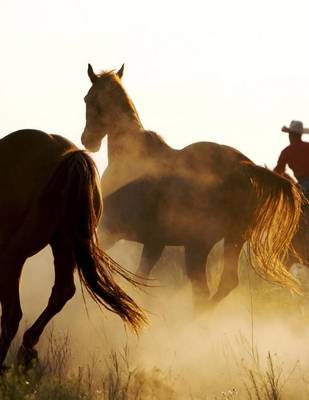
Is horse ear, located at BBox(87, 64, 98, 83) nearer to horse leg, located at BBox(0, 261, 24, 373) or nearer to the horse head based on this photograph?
the horse head

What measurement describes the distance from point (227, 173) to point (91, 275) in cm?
349

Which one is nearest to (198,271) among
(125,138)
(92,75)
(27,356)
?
(125,138)

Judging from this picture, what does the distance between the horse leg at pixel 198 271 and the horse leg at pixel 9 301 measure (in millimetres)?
3525

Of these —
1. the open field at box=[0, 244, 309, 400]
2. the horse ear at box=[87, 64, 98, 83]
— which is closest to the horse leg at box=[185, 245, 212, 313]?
the open field at box=[0, 244, 309, 400]

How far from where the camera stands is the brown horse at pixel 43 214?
21.3 feet

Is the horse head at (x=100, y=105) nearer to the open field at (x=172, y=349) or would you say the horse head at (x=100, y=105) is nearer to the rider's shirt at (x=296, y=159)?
the open field at (x=172, y=349)

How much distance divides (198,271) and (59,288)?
3218 millimetres

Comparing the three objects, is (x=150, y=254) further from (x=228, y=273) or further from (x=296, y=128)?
(x=296, y=128)

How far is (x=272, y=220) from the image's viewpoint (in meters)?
9.54

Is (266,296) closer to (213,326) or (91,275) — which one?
(213,326)

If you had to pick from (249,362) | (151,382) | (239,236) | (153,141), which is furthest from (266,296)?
(151,382)

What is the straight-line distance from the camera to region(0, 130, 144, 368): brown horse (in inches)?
256

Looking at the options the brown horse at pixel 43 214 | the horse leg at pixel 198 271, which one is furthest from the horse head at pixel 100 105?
the brown horse at pixel 43 214

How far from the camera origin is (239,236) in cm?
993
